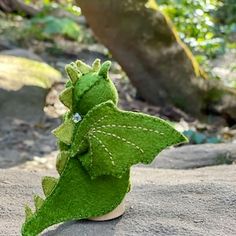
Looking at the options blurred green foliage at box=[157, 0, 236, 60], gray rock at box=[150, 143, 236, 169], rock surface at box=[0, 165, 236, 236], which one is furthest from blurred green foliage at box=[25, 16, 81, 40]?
rock surface at box=[0, 165, 236, 236]

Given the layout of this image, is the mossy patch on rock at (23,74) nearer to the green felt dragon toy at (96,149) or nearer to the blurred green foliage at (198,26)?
the blurred green foliage at (198,26)

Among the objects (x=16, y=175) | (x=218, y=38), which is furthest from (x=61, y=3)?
(x=16, y=175)

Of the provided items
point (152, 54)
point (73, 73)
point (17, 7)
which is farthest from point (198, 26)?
point (73, 73)

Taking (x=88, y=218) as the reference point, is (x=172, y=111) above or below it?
below

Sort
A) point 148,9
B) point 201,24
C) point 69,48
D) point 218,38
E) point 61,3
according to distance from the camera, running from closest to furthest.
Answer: point 148,9 → point 201,24 → point 218,38 → point 69,48 → point 61,3

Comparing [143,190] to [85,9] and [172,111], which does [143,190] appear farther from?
[172,111]

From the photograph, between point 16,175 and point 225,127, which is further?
point 225,127

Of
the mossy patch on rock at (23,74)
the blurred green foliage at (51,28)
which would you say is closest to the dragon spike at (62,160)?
the mossy patch on rock at (23,74)

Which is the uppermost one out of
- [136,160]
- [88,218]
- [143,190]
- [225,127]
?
[136,160]

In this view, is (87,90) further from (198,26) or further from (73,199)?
(198,26)
